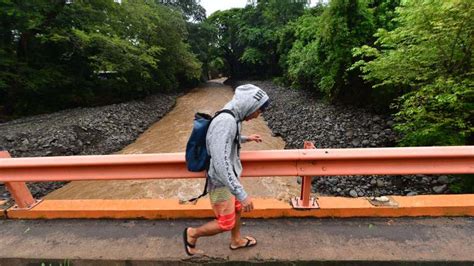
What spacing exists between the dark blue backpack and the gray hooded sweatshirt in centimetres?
7

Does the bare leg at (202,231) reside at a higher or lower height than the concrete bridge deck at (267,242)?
higher

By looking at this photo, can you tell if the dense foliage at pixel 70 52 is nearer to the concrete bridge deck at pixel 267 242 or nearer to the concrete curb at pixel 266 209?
Result: the concrete curb at pixel 266 209

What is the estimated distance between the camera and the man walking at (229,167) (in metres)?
1.77

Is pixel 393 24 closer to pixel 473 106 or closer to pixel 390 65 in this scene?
pixel 390 65

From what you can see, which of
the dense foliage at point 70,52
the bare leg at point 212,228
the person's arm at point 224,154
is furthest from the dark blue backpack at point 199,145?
the dense foliage at point 70,52

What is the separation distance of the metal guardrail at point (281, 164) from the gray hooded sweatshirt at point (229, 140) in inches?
11.3

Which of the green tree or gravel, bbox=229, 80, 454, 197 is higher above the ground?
the green tree

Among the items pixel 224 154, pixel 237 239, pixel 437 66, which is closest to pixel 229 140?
pixel 224 154

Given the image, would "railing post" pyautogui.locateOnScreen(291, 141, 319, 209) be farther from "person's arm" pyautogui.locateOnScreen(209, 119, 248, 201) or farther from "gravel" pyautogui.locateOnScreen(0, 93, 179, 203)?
"gravel" pyautogui.locateOnScreen(0, 93, 179, 203)

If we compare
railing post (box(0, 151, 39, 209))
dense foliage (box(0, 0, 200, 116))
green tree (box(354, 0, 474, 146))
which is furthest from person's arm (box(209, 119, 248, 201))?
→ dense foliage (box(0, 0, 200, 116))

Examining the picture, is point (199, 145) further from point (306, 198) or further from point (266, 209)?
point (306, 198)

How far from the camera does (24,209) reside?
8.56 feet

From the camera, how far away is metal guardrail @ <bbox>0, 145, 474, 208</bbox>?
7.07 feet

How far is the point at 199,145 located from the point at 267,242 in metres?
0.94
